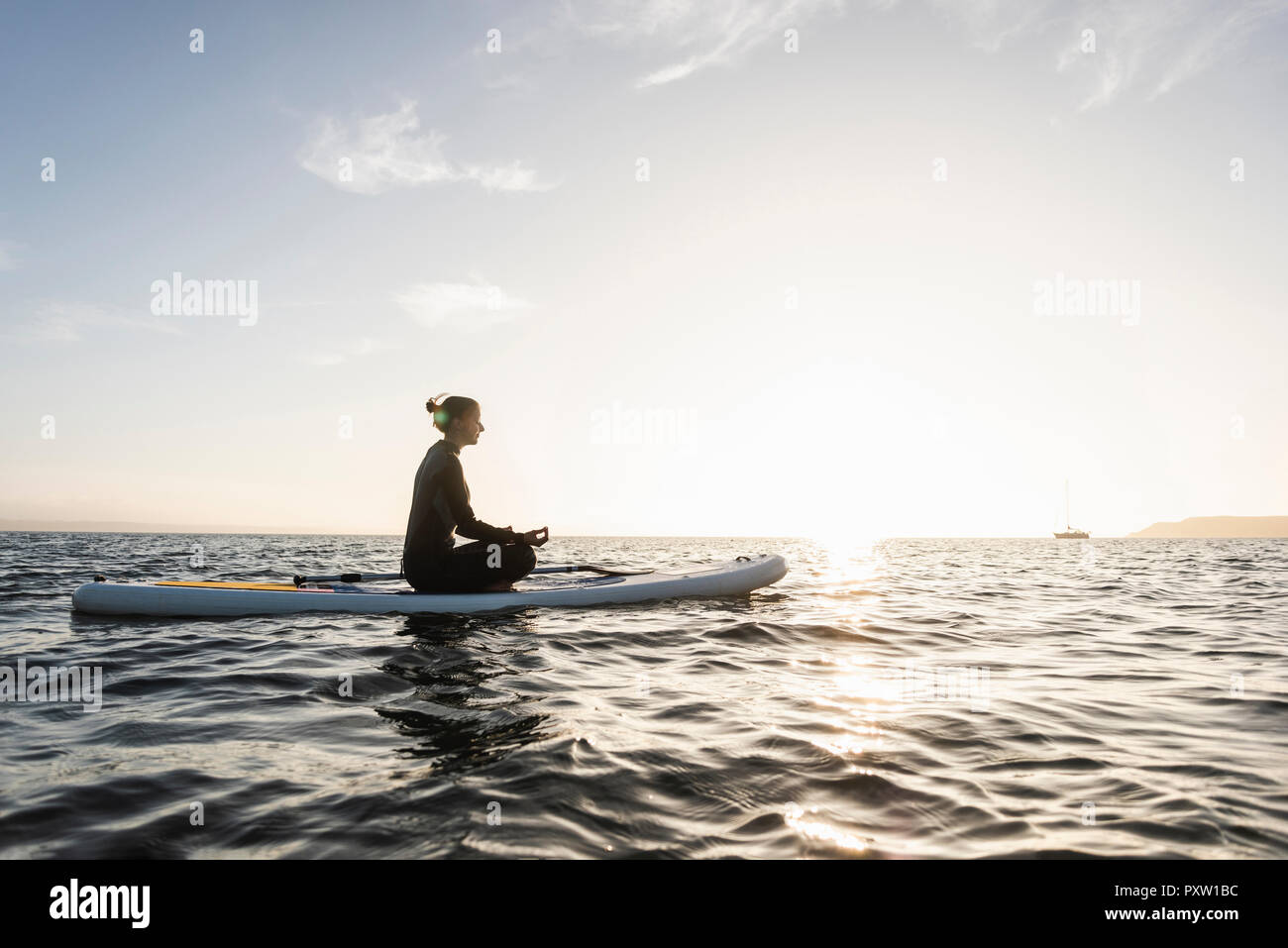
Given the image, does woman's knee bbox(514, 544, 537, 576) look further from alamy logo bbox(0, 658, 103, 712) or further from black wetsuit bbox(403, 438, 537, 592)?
alamy logo bbox(0, 658, 103, 712)

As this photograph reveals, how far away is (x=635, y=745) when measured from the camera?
3564 mm

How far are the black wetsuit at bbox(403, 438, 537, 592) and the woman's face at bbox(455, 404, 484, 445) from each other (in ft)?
0.50

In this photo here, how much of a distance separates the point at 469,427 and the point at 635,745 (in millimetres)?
5100

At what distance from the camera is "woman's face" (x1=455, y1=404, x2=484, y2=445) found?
7.83 m

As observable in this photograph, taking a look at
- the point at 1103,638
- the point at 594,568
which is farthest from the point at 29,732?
the point at 1103,638

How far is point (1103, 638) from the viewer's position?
746 centimetres

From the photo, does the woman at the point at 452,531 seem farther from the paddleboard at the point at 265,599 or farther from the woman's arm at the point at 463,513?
the paddleboard at the point at 265,599
